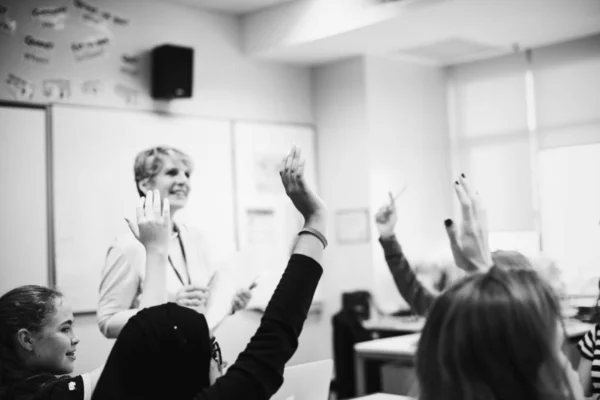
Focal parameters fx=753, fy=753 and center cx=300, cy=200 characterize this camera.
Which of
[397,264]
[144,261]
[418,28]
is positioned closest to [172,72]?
[418,28]

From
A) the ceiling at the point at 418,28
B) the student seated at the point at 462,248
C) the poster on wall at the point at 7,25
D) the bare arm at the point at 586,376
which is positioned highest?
the ceiling at the point at 418,28

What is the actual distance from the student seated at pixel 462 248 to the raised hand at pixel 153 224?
0.54 metres

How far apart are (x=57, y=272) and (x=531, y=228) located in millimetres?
3566

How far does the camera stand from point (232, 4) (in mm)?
5363

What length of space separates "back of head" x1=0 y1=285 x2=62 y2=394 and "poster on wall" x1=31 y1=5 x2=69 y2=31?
3305mm

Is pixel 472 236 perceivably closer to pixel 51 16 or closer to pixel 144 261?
pixel 144 261

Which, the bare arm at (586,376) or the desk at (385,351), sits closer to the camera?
the bare arm at (586,376)

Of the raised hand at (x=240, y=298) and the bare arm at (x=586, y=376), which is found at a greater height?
the raised hand at (x=240, y=298)

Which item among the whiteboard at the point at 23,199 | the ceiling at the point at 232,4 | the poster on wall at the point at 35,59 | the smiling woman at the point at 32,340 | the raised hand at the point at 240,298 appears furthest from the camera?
the ceiling at the point at 232,4

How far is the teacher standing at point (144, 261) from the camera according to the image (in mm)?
2402

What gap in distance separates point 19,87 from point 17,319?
3166mm

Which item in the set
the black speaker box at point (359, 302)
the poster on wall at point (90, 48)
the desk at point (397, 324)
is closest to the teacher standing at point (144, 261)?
the poster on wall at point (90, 48)

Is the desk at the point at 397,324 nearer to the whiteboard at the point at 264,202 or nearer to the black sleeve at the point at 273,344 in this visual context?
the whiteboard at the point at 264,202

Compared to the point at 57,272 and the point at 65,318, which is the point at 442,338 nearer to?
the point at 65,318
